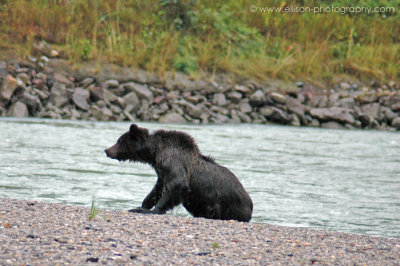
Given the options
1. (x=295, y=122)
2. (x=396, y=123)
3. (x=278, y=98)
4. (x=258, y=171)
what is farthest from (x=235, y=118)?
(x=258, y=171)

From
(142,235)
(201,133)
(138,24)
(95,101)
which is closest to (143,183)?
(142,235)

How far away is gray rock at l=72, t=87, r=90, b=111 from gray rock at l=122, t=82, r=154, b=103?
1306mm

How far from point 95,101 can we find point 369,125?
8.46 meters

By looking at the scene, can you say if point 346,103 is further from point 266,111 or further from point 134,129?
point 134,129

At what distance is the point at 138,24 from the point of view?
21859 mm

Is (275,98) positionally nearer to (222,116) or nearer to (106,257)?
(222,116)

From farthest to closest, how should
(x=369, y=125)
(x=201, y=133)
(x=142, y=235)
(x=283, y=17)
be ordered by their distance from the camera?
(x=283, y=17)
(x=369, y=125)
(x=201, y=133)
(x=142, y=235)

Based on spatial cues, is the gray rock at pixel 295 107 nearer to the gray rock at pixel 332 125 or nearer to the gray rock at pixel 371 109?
the gray rock at pixel 332 125

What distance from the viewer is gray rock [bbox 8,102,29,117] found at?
17016 millimetres

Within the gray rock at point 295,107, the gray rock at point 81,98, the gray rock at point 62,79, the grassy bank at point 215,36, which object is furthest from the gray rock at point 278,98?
the gray rock at point 62,79

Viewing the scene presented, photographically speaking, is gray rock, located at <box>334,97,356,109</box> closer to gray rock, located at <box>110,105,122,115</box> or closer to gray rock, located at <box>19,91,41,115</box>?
gray rock, located at <box>110,105,122,115</box>

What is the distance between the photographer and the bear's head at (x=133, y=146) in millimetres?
7242

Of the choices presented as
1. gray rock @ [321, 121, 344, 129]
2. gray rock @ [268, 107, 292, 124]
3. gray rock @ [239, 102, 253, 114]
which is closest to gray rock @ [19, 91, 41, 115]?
gray rock @ [239, 102, 253, 114]

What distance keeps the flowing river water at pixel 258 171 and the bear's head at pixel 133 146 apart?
0.66m
